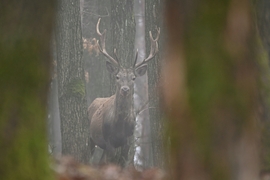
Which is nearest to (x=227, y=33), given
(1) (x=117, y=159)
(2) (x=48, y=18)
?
(2) (x=48, y=18)

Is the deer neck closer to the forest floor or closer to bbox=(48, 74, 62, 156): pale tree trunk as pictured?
bbox=(48, 74, 62, 156): pale tree trunk

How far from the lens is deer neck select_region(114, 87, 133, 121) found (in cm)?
1373

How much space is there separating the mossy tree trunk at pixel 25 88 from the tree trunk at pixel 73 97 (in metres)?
7.97

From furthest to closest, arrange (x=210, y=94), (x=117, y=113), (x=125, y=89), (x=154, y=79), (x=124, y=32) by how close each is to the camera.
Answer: (x=124, y=32) < (x=117, y=113) < (x=125, y=89) < (x=154, y=79) < (x=210, y=94)

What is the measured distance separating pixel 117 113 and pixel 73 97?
7.59 ft

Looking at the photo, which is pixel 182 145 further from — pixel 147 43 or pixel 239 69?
pixel 147 43

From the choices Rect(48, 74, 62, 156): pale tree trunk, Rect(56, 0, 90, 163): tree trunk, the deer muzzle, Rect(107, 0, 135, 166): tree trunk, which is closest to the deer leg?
Rect(48, 74, 62, 156): pale tree trunk

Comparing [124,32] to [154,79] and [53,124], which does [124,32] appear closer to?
[154,79]

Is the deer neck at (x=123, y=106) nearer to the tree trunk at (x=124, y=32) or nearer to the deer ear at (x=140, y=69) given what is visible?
the deer ear at (x=140, y=69)

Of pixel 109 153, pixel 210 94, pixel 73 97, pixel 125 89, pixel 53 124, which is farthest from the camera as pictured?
pixel 53 124

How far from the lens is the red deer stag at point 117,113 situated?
13477 mm

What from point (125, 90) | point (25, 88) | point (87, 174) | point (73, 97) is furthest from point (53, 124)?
point (25, 88)

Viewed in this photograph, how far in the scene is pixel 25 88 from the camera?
3.70m

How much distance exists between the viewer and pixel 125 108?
13922 mm
